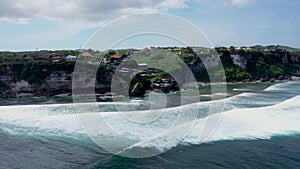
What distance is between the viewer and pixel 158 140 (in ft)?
59.3

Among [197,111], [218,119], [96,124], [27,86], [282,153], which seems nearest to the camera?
[282,153]

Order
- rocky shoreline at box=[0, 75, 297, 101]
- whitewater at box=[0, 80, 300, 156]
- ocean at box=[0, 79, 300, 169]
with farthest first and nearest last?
1. rocky shoreline at box=[0, 75, 297, 101]
2. whitewater at box=[0, 80, 300, 156]
3. ocean at box=[0, 79, 300, 169]

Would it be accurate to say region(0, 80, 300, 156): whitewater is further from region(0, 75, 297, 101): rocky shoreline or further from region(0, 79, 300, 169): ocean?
region(0, 75, 297, 101): rocky shoreline

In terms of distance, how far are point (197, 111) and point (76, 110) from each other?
33.3ft

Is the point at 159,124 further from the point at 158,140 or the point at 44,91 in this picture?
the point at 44,91

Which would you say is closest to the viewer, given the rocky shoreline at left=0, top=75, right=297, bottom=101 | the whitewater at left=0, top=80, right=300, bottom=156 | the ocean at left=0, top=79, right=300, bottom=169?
the ocean at left=0, top=79, right=300, bottom=169

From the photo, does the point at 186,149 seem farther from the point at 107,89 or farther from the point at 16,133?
the point at 107,89

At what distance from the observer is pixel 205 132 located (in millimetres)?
19844

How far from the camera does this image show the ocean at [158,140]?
15.2 metres

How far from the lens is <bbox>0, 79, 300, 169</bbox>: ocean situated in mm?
15203

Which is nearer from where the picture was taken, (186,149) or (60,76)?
(186,149)

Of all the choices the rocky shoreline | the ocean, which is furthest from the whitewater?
the rocky shoreline

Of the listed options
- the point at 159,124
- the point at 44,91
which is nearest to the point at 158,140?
the point at 159,124

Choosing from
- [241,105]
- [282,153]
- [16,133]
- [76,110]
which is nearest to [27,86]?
[76,110]
